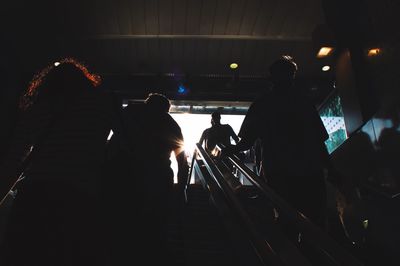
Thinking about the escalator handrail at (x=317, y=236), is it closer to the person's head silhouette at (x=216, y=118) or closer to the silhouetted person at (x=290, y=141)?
the silhouetted person at (x=290, y=141)

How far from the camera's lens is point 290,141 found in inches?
97.3

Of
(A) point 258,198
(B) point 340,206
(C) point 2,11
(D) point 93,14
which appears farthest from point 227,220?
(C) point 2,11

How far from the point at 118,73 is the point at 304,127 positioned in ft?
25.3

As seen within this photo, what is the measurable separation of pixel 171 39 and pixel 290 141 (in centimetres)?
616

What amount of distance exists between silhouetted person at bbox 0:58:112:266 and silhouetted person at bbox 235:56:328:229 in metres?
1.32

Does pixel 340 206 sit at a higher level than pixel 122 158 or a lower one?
lower

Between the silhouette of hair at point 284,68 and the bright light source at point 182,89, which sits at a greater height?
the bright light source at point 182,89

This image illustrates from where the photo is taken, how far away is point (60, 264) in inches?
50.9

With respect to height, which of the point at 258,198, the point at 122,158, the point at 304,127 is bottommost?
the point at 258,198

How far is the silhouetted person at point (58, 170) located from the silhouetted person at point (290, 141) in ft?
4.34

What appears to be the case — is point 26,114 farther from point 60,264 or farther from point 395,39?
point 395,39

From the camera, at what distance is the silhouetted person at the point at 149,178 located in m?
1.94

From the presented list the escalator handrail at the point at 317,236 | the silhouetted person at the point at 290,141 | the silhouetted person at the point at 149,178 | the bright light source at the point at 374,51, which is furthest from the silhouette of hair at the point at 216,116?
the escalator handrail at the point at 317,236

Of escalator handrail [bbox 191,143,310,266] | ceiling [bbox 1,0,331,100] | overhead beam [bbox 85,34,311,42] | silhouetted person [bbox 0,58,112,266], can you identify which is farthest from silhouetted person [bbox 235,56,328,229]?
overhead beam [bbox 85,34,311,42]
